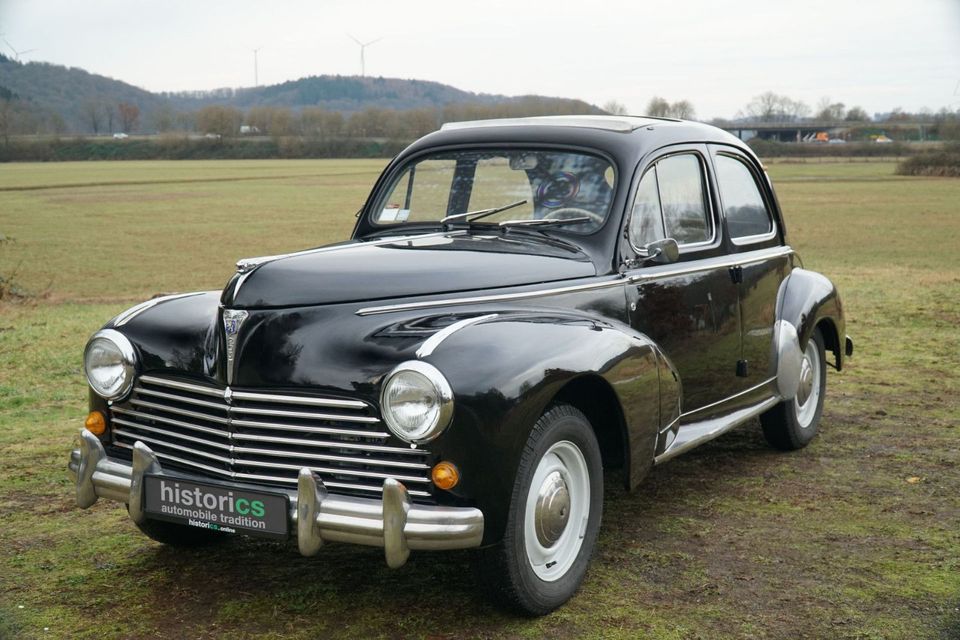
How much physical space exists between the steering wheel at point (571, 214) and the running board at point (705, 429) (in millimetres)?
1061

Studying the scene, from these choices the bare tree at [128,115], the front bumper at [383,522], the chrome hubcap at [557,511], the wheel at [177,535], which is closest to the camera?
the front bumper at [383,522]

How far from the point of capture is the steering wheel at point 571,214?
15.1 ft

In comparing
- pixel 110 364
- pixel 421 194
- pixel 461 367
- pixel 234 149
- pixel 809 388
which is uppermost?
pixel 421 194

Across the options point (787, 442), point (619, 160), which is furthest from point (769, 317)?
point (619, 160)

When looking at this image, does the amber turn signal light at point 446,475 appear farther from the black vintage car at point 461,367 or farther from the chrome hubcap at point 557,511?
the chrome hubcap at point 557,511

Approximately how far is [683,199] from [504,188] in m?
0.92

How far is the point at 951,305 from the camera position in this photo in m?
11.7

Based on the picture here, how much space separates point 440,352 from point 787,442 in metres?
3.40

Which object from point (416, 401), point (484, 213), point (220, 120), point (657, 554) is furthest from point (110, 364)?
point (220, 120)

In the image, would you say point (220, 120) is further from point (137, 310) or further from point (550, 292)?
point (550, 292)

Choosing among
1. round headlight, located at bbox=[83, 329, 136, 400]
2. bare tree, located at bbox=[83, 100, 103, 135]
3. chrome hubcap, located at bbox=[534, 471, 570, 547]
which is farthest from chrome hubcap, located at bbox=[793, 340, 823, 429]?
bare tree, located at bbox=[83, 100, 103, 135]

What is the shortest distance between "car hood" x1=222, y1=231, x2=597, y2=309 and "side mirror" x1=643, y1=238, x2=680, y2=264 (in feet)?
1.24

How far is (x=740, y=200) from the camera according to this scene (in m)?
5.70

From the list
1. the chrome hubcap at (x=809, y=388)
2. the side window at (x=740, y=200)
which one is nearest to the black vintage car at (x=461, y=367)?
the side window at (x=740, y=200)
